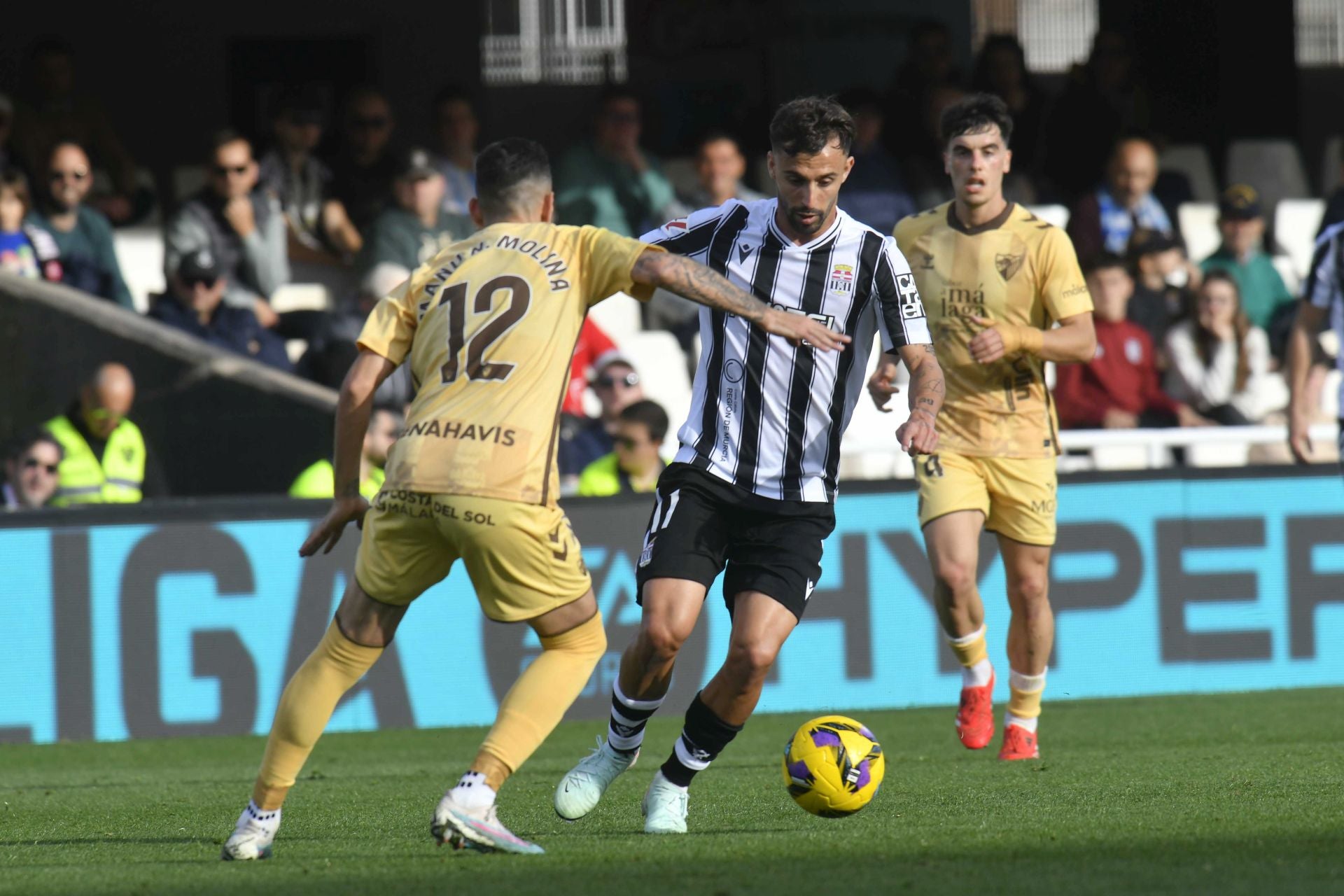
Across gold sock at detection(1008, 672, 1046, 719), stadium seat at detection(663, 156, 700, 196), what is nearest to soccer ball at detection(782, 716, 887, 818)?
gold sock at detection(1008, 672, 1046, 719)

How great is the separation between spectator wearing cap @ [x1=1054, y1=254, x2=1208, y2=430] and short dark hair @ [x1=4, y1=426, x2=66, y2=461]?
5871mm

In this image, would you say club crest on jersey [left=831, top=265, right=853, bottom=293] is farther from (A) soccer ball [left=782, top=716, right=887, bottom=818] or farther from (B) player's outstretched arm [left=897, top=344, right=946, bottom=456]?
(A) soccer ball [left=782, top=716, right=887, bottom=818]

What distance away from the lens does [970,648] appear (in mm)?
7516

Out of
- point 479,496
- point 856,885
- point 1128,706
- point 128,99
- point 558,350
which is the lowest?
point 1128,706

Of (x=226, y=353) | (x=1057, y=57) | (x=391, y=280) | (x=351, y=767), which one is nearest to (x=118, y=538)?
(x=226, y=353)

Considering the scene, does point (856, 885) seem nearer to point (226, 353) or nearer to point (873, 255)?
point (873, 255)

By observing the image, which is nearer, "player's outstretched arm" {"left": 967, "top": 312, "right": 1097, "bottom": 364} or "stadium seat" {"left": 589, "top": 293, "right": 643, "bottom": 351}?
"player's outstretched arm" {"left": 967, "top": 312, "right": 1097, "bottom": 364}

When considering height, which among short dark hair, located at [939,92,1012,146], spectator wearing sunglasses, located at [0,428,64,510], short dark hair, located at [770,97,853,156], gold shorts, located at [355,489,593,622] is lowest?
spectator wearing sunglasses, located at [0,428,64,510]

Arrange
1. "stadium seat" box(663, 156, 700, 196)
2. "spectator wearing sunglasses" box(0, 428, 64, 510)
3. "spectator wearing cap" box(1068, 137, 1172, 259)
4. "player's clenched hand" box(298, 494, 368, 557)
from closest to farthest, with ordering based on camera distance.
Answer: "player's clenched hand" box(298, 494, 368, 557) → "spectator wearing sunglasses" box(0, 428, 64, 510) → "spectator wearing cap" box(1068, 137, 1172, 259) → "stadium seat" box(663, 156, 700, 196)

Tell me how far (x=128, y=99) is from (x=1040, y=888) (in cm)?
1246

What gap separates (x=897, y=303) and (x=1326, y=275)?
3.50m

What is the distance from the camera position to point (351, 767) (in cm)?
820

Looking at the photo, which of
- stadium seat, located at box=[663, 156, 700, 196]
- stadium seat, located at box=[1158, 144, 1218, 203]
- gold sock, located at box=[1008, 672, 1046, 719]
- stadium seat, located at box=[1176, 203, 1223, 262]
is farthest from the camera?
stadium seat, located at box=[1158, 144, 1218, 203]

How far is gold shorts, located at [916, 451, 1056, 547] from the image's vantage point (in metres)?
7.37
